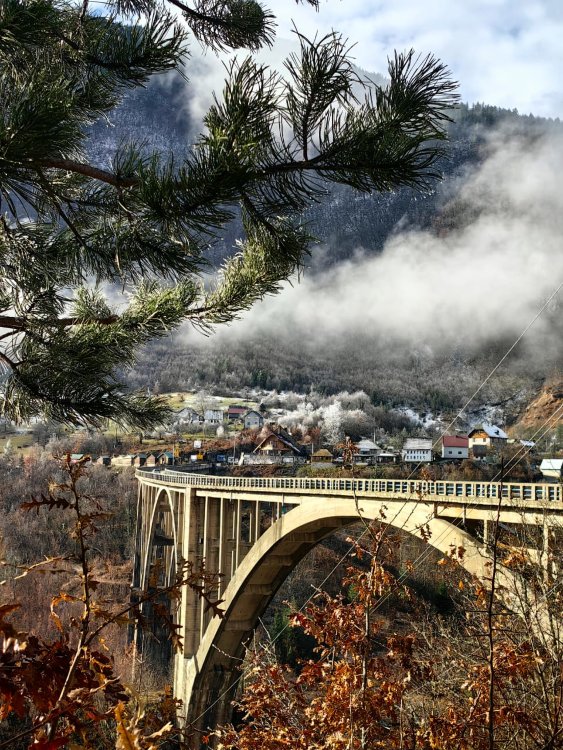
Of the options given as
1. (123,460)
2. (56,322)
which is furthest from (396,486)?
(123,460)

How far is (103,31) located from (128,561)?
50385 millimetres

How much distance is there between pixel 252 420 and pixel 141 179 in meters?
107

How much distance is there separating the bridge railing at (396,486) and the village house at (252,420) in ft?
257

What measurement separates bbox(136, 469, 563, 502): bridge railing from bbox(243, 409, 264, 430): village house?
7829cm

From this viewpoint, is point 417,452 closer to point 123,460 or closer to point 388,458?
point 388,458

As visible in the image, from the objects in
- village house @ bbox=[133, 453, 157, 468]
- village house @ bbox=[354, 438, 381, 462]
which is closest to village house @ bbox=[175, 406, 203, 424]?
village house @ bbox=[133, 453, 157, 468]

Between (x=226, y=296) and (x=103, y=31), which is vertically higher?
(x=103, y=31)

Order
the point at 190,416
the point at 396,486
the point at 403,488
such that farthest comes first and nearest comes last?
1. the point at 190,416
2. the point at 396,486
3. the point at 403,488

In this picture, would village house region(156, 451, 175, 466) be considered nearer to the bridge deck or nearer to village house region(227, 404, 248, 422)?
village house region(227, 404, 248, 422)

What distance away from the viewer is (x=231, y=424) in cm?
11038

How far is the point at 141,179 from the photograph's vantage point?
2875 millimetres

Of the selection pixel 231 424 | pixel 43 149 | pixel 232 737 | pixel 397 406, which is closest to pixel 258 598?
pixel 232 737

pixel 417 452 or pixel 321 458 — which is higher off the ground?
pixel 417 452

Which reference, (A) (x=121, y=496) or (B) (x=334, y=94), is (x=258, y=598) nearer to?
(B) (x=334, y=94)
